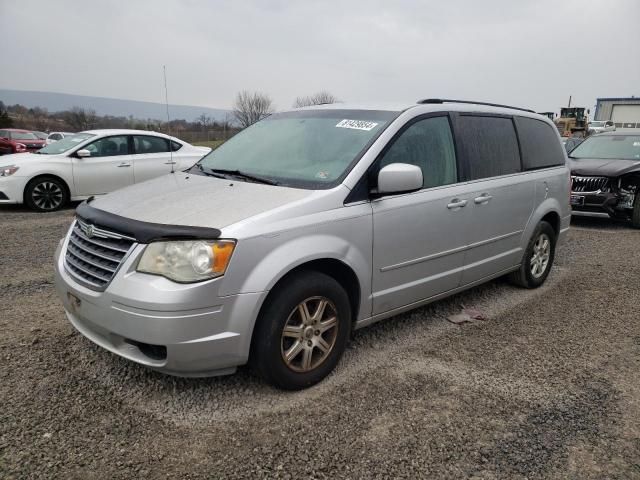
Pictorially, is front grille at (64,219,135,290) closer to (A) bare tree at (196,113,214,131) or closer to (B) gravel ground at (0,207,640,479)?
(B) gravel ground at (0,207,640,479)

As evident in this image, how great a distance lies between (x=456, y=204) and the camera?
3727mm

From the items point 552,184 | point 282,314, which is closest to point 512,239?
point 552,184

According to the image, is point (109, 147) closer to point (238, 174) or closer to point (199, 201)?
point (238, 174)

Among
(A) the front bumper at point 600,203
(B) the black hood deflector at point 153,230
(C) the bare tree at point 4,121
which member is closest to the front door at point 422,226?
(B) the black hood deflector at point 153,230

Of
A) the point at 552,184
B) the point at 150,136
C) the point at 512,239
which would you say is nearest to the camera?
the point at 512,239

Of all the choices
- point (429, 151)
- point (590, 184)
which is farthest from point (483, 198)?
point (590, 184)

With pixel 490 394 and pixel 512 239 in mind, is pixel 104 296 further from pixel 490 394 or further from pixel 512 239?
pixel 512 239

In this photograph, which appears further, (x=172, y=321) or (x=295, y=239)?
(x=295, y=239)

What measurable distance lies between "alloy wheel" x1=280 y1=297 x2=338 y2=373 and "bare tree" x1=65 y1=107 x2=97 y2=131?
44.1m

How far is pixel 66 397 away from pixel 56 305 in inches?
63.5

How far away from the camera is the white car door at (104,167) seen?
8.95 m

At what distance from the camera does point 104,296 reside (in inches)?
103

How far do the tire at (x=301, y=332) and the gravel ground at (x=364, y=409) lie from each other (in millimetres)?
150

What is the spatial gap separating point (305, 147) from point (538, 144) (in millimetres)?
2712
